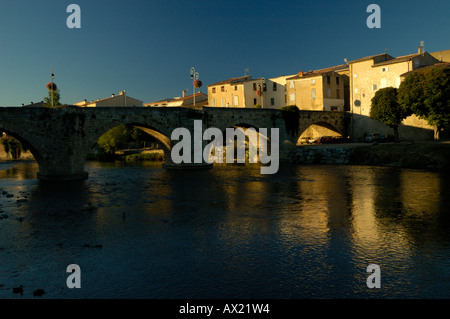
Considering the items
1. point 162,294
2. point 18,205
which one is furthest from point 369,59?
point 162,294

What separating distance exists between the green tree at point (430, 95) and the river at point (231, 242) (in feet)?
67.8

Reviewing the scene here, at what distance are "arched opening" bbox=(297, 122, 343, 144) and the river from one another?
35196mm

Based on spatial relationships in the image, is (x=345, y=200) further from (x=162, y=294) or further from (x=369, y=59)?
(x=369, y=59)

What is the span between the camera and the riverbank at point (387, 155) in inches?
1454

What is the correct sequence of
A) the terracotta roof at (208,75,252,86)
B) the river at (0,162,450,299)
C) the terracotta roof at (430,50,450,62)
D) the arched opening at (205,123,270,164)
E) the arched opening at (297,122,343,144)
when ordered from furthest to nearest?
the terracotta roof at (208,75,252,86)
the terracotta roof at (430,50,450,62)
the arched opening at (297,122,343,144)
the arched opening at (205,123,270,164)
the river at (0,162,450,299)

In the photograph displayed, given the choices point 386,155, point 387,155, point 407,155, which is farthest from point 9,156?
point 407,155

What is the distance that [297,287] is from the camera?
9.66 m

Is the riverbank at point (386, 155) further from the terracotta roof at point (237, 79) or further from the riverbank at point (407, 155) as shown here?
the terracotta roof at point (237, 79)

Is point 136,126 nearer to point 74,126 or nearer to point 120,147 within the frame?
point 74,126

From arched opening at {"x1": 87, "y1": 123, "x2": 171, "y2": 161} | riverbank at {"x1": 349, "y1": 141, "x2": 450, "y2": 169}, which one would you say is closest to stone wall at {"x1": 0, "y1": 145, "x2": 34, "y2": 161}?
arched opening at {"x1": 87, "y1": 123, "x2": 171, "y2": 161}

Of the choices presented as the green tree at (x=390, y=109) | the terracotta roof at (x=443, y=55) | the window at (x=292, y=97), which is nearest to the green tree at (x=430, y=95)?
the green tree at (x=390, y=109)

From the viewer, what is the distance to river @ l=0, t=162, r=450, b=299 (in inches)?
385

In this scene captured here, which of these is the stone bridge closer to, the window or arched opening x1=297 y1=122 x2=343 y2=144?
arched opening x1=297 y1=122 x2=343 y2=144

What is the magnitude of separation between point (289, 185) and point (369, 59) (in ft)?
130
